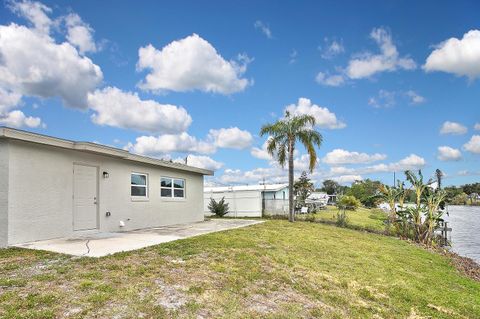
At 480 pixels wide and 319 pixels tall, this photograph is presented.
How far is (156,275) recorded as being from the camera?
6.49 m

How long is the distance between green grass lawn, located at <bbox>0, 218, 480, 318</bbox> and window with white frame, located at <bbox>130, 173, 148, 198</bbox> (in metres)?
4.48

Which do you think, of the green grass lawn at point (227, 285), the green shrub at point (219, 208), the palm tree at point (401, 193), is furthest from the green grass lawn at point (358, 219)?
the green grass lawn at point (227, 285)

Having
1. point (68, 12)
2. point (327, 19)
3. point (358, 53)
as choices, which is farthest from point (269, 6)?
point (68, 12)

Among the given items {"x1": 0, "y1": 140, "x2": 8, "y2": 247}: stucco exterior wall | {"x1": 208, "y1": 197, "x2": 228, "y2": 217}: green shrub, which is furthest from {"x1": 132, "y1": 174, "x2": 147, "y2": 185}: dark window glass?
{"x1": 208, "y1": 197, "x2": 228, "y2": 217}: green shrub

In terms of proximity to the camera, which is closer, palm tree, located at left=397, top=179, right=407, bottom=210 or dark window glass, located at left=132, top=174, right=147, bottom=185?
dark window glass, located at left=132, top=174, right=147, bottom=185

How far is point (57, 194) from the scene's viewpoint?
34.0 ft

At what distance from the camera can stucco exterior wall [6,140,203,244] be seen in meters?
9.18

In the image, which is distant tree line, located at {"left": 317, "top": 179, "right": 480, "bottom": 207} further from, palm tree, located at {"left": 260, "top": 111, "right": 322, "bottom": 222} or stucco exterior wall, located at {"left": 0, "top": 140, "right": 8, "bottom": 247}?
stucco exterior wall, located at {"left": 0, "top": 140, "right": 8, "bottom": 247}

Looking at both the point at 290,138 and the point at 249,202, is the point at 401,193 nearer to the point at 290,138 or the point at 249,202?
the point at 290,138

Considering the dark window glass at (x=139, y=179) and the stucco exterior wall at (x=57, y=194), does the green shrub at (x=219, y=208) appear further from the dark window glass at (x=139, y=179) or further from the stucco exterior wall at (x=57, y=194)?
the dark window glass at (x=139, y=179)

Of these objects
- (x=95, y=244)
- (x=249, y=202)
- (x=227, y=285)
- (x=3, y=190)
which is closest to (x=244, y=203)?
(x=249, y=202)

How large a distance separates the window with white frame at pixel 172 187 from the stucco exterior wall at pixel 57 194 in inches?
33.7

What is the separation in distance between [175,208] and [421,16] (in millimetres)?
14550

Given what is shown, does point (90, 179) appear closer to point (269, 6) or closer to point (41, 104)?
point (41, 104)
